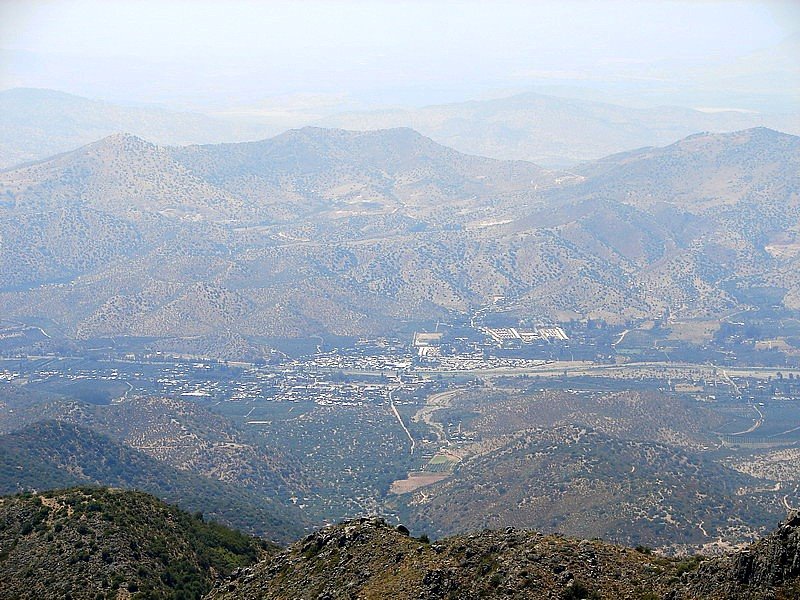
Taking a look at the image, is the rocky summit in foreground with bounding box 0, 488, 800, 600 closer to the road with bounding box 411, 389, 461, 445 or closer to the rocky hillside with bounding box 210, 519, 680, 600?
the rocky hillside with bounding box 210, 519, 680, 600

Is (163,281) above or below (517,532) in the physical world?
below

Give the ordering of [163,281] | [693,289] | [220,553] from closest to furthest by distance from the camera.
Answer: [220,553], [163,281], [693,289]

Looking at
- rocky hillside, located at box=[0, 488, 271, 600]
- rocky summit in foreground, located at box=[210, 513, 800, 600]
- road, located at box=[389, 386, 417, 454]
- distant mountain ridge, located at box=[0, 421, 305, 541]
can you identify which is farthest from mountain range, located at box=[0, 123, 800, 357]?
rocky summit in foreground, located at box=[210, 513, 800, 600]

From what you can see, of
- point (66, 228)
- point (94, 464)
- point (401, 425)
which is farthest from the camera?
point (66, 228)

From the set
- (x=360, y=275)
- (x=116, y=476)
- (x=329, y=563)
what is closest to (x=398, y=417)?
(x=116, y=476)

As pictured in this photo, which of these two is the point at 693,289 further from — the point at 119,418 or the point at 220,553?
the point at 220,553

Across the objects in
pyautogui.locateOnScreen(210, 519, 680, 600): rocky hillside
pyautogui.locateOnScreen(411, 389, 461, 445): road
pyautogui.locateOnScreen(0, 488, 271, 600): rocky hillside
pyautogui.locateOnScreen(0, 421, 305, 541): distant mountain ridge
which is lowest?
pyautogui.locateOnScreen(411, 389, 461, 445): road

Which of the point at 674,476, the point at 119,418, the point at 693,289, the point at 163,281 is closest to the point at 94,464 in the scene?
the point at 119,418
